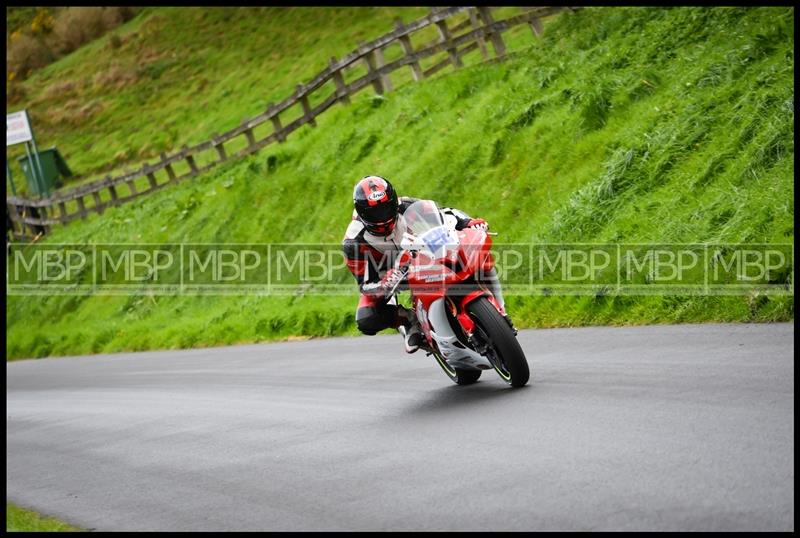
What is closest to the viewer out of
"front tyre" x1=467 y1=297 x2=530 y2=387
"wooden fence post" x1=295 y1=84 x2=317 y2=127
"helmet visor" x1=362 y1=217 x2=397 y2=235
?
"front tyre" x1=467 y1=297 x2=530 y2=387

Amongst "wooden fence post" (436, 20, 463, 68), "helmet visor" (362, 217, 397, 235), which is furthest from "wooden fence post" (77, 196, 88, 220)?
"helmet visor" (362, 217, 397, 235)

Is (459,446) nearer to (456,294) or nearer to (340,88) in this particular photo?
(456,294)

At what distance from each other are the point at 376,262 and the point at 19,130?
1330 inches

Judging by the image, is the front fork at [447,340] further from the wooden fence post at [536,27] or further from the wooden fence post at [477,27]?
the wooden fence post at [477,27]

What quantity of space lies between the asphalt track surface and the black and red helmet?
1.61 metres

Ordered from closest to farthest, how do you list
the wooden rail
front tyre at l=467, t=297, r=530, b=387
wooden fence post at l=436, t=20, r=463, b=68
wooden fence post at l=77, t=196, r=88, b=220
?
front tyre at l=467, t=297, r=530, b=387
the wooden rail
wooden fence post at l=436, t=20, r=463, b=68
wooden fence post at l=77, t=196, r=88, b=220

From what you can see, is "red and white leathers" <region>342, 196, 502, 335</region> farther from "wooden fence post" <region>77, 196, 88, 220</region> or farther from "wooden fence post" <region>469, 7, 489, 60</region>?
"wooden fence post" <region>77, 196, 88, 220</region>

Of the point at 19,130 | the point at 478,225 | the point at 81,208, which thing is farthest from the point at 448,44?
the point at 19,130

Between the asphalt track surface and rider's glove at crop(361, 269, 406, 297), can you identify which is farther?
rider's glove at crop(361, 269, 406, 297)

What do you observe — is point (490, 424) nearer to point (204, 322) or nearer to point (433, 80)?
point (204, 322)

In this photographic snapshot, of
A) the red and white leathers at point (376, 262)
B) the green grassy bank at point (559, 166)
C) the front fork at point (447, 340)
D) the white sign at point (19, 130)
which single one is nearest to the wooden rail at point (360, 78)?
the green grassy bank at point (559, 166)

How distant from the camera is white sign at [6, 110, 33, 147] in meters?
39.5

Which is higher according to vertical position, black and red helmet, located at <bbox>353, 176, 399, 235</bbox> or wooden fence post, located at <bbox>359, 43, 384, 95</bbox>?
wooden fence post, located at <bbox>359, 43, 384, 95</bbox>

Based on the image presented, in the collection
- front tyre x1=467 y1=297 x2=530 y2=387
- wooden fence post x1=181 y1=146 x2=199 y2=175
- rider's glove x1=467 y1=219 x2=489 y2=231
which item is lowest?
front tyre x1=467 y1=297 x2=530 y2=387
